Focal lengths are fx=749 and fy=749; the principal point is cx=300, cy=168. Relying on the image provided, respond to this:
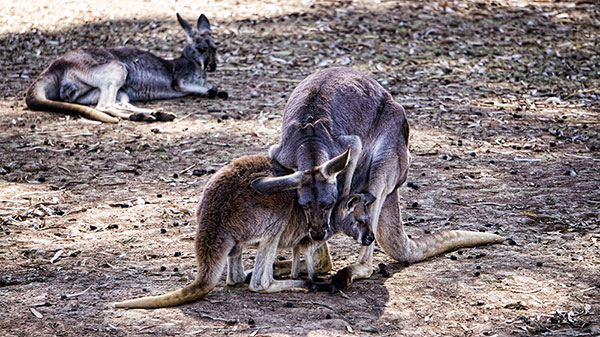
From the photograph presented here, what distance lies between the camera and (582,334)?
3.84 metres

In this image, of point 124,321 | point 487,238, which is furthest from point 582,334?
point 124,321

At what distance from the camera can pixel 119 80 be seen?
885 centimetres

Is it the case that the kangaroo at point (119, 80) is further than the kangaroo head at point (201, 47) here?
No

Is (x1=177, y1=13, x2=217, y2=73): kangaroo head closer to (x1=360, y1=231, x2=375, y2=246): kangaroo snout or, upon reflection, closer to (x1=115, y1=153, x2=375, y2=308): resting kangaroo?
(x1=115, y1=153, x2=375, y2=308): resting kangaroo

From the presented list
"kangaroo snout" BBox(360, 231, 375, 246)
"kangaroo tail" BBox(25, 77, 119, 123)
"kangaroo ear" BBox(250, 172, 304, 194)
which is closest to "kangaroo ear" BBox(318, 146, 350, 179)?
"kangaroo ear" BBox(250, 172, 304, 194)

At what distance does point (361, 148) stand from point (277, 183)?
0.79 metres

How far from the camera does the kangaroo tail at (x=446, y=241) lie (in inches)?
195

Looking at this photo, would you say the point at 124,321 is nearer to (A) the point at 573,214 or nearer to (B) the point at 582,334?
(B) the point at 582,334

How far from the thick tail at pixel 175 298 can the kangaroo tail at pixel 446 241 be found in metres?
1.51

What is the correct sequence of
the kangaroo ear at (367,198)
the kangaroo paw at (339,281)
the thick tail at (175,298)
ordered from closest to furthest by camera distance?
the thick tail at (175,298)
the kangaroo paw at (339,281)
the kangaroo ear at (367,198)

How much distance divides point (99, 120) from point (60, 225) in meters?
2.86

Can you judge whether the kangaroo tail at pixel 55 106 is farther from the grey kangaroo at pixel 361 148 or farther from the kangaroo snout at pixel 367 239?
the kangaroo snout at pixel 367 239

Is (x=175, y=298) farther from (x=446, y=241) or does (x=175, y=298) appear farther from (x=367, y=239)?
(x=446, y=241)

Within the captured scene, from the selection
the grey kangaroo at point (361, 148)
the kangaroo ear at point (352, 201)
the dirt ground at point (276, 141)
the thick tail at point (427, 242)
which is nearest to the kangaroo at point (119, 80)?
the dirt ground at point (276, 141)
